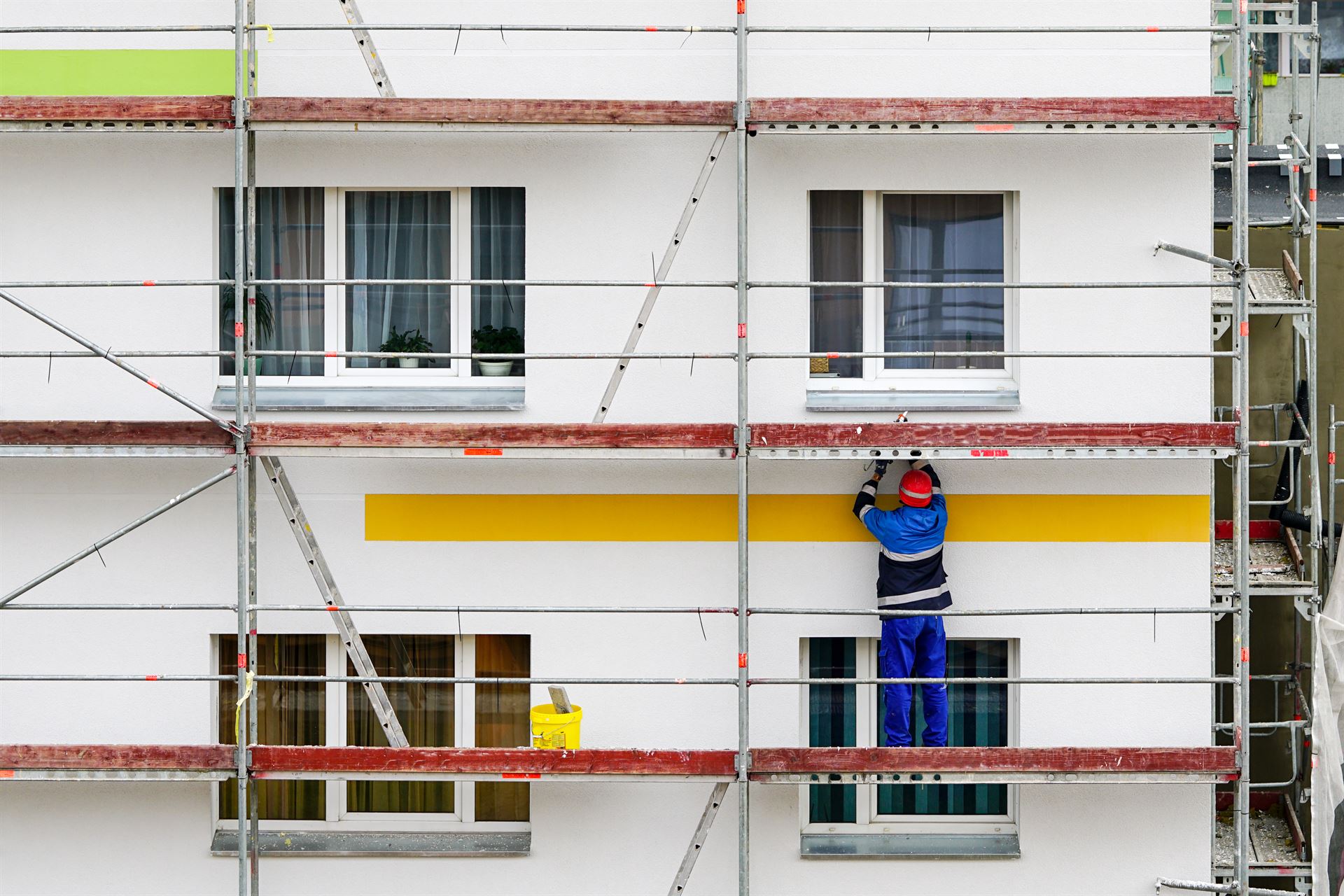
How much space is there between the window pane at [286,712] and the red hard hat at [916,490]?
10.2 ft

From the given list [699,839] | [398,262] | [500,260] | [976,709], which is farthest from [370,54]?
[976,709]

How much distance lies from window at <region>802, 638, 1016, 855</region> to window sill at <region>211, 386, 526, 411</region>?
2.06 metres

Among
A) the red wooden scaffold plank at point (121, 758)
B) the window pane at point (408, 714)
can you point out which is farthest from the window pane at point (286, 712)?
the red wooden scaffold plank at point (121, 758)

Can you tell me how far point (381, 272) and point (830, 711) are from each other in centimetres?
332

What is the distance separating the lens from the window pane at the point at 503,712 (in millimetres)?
7016

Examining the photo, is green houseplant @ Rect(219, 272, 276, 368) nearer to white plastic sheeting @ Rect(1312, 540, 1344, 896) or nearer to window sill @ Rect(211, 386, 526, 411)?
window sill @ Rect(211, 386, 526, 411)

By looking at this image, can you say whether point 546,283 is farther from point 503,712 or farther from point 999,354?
point 503,712

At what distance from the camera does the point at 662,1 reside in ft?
22.6

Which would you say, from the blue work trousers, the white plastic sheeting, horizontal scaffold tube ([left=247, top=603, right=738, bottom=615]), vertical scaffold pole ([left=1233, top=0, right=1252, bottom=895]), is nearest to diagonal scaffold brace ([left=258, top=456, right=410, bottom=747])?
horizontal scaffold tube ([left=247, top=603, right=738, bottom=615])

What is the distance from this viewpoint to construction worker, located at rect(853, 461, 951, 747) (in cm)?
661

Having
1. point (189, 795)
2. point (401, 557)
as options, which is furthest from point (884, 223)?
point (189, 795)

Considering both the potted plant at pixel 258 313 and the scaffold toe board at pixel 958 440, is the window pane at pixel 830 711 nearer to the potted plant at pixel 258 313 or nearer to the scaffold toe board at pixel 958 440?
the scaffold toe board at pixel 958 440

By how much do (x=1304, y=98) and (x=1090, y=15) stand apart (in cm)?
396

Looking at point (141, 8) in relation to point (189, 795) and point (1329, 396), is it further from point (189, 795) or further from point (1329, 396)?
point (1329, 396)
